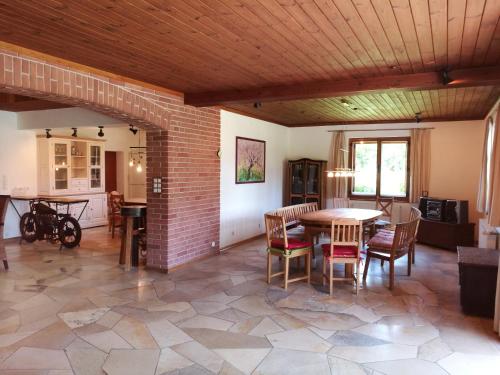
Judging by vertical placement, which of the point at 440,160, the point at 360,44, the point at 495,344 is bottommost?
the point at 495,344

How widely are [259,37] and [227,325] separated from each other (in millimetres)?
2585

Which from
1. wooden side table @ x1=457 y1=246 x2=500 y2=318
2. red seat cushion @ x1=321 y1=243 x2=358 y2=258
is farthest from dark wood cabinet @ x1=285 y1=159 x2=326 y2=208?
wooden side table @ x1=457 y1=246 x2=500 y2=318

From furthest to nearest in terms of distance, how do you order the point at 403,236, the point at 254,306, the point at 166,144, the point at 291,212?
1. the point at 291,212
2. the point at 166,144
3. the point at 403,236
4. the point at 254,306

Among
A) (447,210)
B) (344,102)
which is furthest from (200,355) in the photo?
(447,210)

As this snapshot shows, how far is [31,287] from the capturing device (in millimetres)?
4527

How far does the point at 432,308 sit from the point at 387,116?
4631mm

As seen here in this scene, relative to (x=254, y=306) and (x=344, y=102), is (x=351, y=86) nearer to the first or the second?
(x=344, y=102)

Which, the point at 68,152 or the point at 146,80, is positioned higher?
the point at 146,80

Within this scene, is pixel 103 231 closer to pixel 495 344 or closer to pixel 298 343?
pixel 298 343

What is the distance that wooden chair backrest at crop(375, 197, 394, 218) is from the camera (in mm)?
7922

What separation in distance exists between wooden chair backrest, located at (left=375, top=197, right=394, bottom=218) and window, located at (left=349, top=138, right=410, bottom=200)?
7.8 inches

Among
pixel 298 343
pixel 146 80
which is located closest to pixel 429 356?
pixel 298 343

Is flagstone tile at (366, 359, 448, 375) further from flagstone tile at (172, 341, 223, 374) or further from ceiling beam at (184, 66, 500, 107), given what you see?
ceiling beam at (184, 66, 500, 107)

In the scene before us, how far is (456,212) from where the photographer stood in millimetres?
6902
